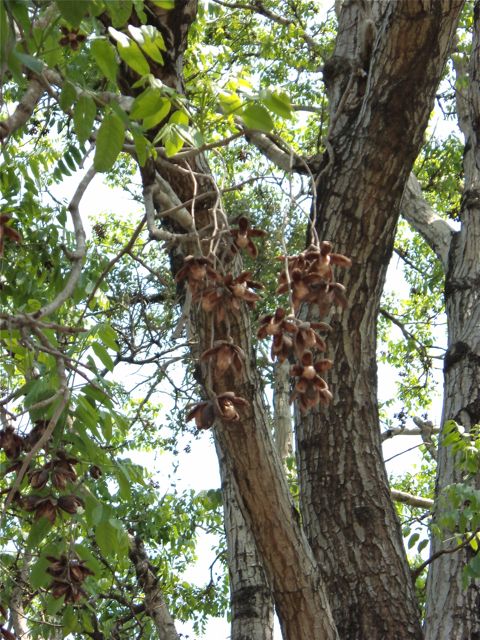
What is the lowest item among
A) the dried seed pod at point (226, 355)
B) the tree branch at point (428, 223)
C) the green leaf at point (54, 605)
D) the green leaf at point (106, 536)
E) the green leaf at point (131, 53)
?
the green leaf at point (54, 605)

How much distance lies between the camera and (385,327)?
10.4m

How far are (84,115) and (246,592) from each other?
9.04 ft

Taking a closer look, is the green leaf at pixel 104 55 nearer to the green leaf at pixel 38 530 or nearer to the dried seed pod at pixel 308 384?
the dried seed pod at pixel 308 384

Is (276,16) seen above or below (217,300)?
above

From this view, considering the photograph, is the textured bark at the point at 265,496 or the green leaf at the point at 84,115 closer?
the green leaf at the point at 84,115

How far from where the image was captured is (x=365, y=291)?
3.77 m

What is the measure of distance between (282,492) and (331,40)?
22.9 feet

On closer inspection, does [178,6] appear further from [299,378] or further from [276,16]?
[276,16]

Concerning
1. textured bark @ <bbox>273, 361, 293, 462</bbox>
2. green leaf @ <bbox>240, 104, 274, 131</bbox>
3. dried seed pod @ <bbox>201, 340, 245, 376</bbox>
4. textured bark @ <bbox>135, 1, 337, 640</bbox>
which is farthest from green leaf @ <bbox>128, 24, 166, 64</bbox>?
textured bark @ <bbox>273, 361, 293, 462</bbox>

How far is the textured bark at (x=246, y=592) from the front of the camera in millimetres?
4246

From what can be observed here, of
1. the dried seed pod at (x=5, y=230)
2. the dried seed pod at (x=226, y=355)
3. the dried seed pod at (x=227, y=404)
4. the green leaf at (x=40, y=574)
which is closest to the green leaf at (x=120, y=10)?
the dried seed pod at (x=5, y=230)

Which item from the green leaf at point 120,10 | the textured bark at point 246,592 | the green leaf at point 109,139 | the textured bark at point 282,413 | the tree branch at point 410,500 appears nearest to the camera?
the green leaf at point 120,10

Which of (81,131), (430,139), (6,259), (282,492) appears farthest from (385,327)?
(81,131)

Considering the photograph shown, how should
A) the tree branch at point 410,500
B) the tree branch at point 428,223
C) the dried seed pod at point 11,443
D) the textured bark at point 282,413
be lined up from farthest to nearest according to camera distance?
the textured bark at point 282,413, the tree branch at point 428,223, the tree branch at point 410,500, the dried seed pod at point 11,443
